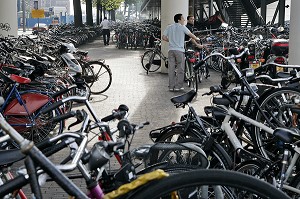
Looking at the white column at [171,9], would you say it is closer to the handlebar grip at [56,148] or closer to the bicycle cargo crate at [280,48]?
the bicycle cargo crate at [280,48]

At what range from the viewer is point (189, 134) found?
472 centimetres

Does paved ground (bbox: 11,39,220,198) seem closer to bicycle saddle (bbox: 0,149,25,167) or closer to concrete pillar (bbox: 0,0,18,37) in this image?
bicycle saddle (bbox: 0,149,25,167)

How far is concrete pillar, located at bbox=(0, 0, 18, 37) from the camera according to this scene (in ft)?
46.9

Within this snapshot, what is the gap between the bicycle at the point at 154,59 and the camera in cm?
1433

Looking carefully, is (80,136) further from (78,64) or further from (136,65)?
(136,65)

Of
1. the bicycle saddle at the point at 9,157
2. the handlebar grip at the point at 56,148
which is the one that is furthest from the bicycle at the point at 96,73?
the bicycle saddle at the point at 9,157

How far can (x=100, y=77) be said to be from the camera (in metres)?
11.2

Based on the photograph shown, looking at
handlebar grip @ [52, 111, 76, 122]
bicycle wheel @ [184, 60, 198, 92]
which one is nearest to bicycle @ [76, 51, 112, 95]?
bicycle wheel @ [184, 60, 198, 92]

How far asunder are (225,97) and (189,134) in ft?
1.52

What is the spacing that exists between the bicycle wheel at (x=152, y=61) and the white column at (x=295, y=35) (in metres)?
5.49

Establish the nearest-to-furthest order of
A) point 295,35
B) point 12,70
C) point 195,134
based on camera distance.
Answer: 1. point 195,134
2. point 12,70
3. point 295,35

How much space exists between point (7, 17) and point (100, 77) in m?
4.56

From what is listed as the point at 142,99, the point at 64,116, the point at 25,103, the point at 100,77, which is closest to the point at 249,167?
the point at 64,116

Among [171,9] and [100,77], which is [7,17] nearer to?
[171,9]
